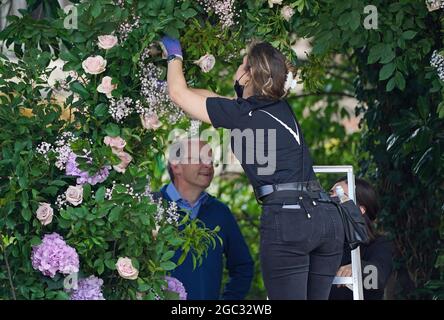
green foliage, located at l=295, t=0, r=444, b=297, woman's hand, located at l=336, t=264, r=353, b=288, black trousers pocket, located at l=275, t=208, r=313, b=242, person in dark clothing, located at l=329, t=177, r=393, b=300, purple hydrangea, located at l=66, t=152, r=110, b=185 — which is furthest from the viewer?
person in dark clothing, located at l=329, t=177, r=393, b=300

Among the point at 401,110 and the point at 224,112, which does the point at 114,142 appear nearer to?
the point at 224,112

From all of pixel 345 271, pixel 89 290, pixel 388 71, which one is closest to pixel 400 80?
pixel 388 71

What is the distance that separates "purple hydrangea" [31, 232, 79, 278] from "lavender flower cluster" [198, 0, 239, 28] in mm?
1202

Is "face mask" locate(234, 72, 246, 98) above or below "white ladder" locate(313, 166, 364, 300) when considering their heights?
above

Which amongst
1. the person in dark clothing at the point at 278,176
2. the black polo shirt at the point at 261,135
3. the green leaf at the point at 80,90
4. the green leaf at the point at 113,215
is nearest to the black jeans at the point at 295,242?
the person in dark clothing at the point at 278,176

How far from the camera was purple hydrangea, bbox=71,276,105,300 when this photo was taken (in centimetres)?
481

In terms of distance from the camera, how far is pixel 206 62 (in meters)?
5.17

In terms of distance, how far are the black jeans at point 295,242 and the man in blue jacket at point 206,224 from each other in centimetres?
145

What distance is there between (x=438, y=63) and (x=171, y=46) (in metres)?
1.33

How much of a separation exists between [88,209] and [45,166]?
0.25 m

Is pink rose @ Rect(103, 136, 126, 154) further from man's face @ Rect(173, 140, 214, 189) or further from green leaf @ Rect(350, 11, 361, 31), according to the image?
man's face @ Rect(173, 140, 214, 189)

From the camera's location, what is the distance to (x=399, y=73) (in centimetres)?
561

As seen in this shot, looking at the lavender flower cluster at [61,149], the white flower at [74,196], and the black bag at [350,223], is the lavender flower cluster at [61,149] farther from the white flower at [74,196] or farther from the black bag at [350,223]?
the black bag at [350,223]

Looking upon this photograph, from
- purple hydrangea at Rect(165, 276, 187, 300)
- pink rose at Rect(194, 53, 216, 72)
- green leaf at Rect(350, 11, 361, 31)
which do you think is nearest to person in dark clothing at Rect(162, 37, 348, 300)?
pink rose at Rect(194, 53, 216, 72)
